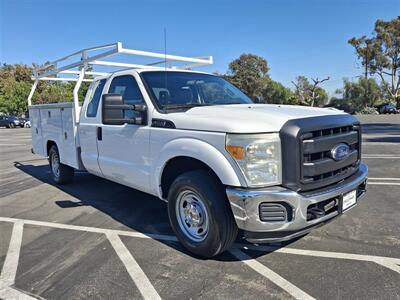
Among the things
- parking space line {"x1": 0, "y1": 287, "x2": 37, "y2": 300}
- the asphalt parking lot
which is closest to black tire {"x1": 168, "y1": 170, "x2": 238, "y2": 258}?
the asphalt parking lot

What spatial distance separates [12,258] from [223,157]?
2.70 metres

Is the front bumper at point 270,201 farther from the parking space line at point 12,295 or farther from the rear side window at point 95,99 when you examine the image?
the rear side window at point 95,99

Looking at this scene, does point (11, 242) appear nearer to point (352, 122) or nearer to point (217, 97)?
point (217, 97)

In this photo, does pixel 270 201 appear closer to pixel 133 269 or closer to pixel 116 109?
pixel 133 269

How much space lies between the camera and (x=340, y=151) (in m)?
3.47

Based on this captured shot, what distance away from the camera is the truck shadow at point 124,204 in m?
4.49

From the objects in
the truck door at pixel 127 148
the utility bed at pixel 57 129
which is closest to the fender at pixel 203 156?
the truck door at pixel 127 148

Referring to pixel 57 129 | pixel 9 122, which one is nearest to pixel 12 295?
pixel 57 129

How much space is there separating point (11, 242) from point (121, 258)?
1.65m

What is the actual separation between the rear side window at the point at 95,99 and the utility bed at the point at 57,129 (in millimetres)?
557

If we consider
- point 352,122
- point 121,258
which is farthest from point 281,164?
point 121,258

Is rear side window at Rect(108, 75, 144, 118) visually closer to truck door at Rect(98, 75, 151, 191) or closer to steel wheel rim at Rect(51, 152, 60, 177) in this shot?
truck door at Rect(98, 75, 151, 191)

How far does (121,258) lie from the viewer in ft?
12.3

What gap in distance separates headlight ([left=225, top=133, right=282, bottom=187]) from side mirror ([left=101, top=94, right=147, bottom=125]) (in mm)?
1478
